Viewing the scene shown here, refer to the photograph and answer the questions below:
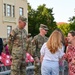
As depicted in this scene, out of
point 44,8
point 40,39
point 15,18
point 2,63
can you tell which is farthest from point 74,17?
point 40,39

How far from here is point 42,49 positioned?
8648mm

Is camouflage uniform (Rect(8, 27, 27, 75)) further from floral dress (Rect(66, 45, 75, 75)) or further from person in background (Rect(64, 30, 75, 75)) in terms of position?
floral dress (Rect(66, 45, 75, 75))

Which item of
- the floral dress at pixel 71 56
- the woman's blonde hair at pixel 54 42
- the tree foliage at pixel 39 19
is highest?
the tree foliage at pixel 39 19

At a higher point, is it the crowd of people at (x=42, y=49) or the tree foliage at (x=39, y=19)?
the tree foliage at (x=39, y=19)

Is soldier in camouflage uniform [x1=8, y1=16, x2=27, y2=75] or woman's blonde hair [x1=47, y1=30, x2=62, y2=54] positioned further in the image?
soldier in camouflage uniform [x1=8, y1=16, x2=27, y2=75]

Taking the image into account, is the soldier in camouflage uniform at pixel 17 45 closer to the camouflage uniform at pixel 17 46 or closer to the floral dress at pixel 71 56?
the camouflage uniform at pixel 17 46

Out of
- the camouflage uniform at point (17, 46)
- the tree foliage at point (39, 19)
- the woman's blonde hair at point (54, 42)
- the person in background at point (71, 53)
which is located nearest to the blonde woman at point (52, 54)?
the woman's blonde hair at point (54, 42)

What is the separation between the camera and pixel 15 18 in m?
55.5

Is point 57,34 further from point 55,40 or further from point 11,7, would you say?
point 11,7

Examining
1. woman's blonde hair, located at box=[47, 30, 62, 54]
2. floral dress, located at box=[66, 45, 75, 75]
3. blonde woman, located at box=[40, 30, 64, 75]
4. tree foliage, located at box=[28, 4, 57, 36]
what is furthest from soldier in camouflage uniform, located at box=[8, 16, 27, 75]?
tree foliage, located at box=[28, 4, 57, 36]

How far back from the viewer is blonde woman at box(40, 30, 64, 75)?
8.39 m

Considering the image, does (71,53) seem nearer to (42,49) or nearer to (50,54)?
(50,54)

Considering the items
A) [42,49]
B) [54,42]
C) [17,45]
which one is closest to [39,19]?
[17,45]

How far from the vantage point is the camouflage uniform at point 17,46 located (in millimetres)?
9898
